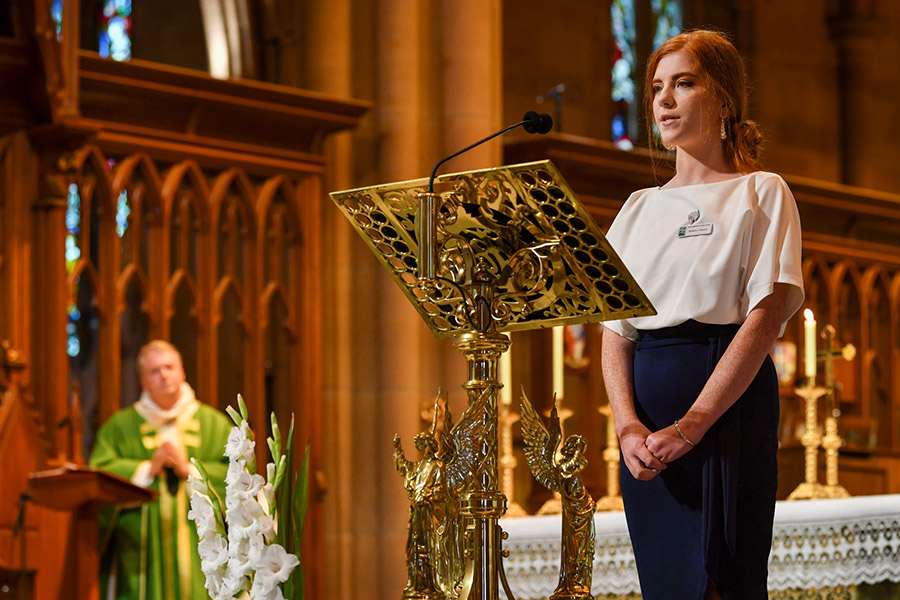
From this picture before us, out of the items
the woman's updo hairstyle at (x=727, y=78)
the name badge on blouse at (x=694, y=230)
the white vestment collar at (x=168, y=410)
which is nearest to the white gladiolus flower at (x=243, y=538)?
the name badge on blouse at (x=694, y=230)

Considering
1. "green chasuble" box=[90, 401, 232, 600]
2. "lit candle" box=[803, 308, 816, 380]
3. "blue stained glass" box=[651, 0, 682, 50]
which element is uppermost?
"blue stained glass" box=[651, 0, 682, 50]

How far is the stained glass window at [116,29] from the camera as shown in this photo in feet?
37.1

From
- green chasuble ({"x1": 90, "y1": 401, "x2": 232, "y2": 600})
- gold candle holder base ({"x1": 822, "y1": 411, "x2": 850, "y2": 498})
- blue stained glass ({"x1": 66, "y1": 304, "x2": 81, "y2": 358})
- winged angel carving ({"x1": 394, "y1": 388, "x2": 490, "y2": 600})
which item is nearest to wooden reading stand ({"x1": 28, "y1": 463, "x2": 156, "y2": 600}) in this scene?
green chasuble ({"x1": 90, "y1": 401, "x2": 232, "y2": 600})

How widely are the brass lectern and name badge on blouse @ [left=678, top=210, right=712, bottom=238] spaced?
24cm

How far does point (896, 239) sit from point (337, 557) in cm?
557

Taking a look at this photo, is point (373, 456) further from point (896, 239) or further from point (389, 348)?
point (896, 239)

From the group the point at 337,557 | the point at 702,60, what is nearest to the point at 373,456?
the point at 337,557

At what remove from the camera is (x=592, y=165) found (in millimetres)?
9328

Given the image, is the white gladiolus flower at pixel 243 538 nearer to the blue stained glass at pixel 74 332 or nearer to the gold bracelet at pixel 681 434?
the gold bracelet at pixel 681 434

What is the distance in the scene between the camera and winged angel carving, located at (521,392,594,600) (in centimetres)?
300

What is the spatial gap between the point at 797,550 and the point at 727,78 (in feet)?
7.81

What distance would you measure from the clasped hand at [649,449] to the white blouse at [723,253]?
0.73ft

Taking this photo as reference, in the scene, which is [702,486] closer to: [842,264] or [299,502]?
[299,502]

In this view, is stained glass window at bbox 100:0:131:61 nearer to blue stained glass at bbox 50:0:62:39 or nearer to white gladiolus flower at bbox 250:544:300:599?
blue stained glass at bbox 50:0:62:39
